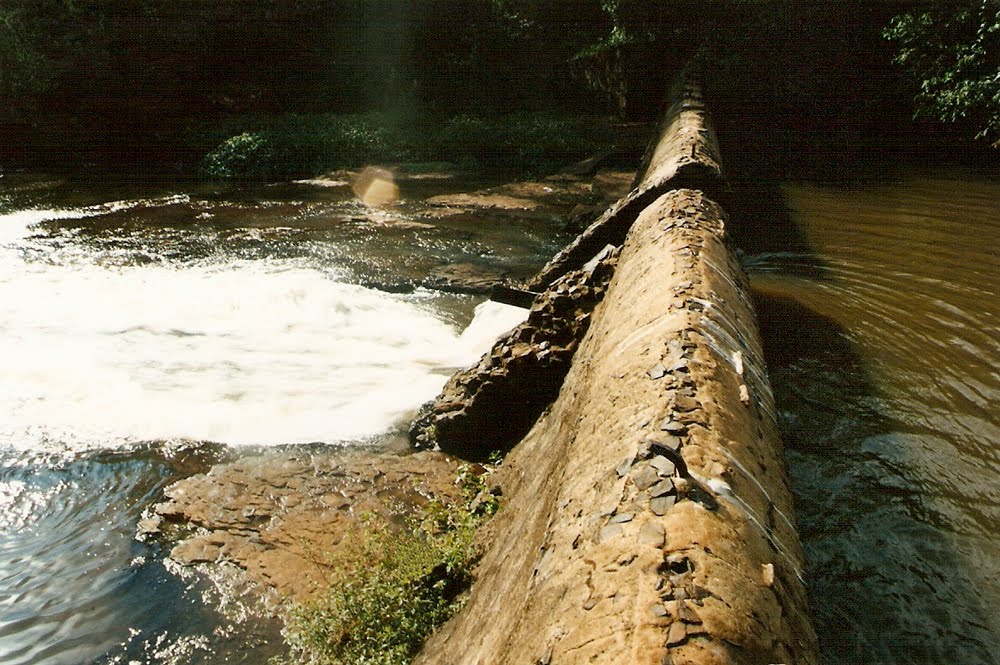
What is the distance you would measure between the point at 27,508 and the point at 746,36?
14055mm

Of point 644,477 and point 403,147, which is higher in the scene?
point 403,147

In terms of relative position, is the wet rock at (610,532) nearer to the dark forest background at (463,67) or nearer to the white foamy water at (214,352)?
the white foamy water at (214,352)

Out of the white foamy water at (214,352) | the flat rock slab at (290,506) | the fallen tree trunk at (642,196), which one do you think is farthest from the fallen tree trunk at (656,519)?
the fallen tree trunk at (642,196)

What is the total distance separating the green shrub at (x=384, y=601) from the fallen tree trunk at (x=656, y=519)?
0.12 m

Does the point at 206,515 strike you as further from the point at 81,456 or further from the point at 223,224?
the point at 223,224

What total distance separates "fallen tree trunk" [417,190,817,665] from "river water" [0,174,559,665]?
141 cm

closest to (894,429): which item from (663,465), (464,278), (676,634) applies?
(663,465)

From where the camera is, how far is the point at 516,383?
455cm

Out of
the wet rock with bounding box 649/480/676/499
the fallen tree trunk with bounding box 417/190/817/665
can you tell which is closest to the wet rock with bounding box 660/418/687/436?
the fallen tree trunk with bounding box 417/190/817/665

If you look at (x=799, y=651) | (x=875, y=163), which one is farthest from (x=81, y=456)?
(x=875, y=163)

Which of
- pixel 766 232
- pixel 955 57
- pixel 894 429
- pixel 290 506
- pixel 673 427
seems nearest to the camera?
pixel 673 427

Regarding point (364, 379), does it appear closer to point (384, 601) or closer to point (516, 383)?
point (516, 383)

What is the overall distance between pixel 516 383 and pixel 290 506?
152 centimetres

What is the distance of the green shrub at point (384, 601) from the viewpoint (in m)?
2.94
